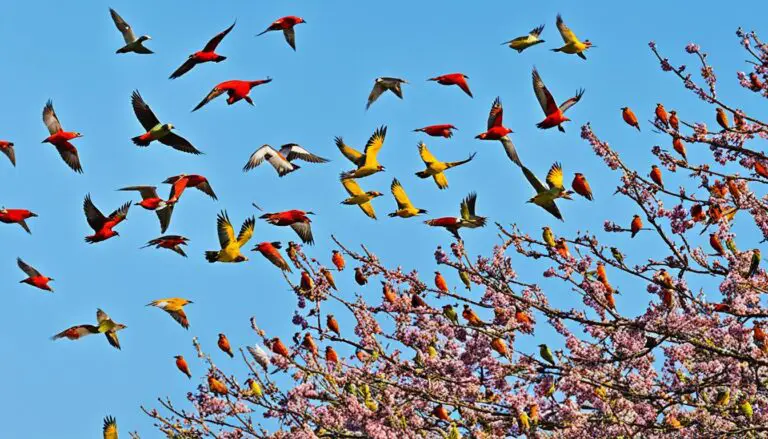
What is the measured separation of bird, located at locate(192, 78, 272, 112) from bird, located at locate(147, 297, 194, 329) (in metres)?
2.47

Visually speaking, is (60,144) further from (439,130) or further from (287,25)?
(439,130)

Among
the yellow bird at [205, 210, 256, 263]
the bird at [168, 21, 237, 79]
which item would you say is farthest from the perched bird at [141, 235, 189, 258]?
the bird at [168, 21, 237, 79]

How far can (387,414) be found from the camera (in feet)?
26.9

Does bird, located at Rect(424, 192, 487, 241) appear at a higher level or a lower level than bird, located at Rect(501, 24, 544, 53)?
lower

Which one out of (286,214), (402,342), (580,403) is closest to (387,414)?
(402,342)

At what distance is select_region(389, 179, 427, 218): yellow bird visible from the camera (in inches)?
375

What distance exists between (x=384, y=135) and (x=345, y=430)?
3454 millimetres

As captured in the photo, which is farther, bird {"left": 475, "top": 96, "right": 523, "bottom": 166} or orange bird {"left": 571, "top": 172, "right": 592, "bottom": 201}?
bird {"left": 475, "top": 96, "right": 523, "bottom": 166}

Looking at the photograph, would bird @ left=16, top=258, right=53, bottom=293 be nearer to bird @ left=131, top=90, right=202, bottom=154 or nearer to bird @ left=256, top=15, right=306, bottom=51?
bird @ left=131, top=90, right=202, bottom=154

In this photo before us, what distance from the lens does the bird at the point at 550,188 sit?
28.5ft

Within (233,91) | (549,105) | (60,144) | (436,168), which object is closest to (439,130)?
(436,168)

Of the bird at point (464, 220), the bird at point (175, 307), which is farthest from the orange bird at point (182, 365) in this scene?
the bird at point (464, 220)

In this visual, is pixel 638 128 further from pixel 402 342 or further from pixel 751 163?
pixel 402 342

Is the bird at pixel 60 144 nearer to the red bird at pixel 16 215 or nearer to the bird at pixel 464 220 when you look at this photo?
the red bird at pixel 16 215
